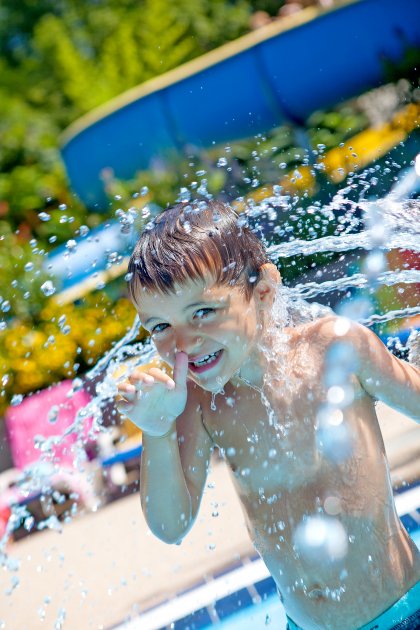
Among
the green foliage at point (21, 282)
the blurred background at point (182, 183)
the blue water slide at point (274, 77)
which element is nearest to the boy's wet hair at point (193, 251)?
the blurred background at point (182, 183)

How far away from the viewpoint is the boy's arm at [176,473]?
1.55 meters

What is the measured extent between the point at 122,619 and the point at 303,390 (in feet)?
4.91

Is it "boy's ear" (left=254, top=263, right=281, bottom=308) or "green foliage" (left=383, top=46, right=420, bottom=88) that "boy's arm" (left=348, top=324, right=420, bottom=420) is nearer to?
"boy's ear" (left=254, top=263, right=281, bottom=308)

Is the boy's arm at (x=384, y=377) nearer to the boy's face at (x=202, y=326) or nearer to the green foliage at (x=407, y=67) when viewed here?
the boy's face at (x=202, y=326)

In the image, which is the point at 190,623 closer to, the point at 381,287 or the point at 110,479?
the point at 110,479

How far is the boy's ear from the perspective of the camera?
161cm

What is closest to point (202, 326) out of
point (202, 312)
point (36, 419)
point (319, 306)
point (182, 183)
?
point (202, 312)

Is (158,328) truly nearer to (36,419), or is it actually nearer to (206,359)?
(206,359)

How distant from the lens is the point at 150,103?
596 centimetres

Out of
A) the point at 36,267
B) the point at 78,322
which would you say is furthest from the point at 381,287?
the point at 36,267

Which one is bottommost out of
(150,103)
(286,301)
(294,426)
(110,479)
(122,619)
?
(110,479)

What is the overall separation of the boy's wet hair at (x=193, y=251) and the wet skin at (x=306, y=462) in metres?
0.07

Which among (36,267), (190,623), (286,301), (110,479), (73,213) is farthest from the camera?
(73,213)

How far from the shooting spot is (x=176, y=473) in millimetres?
1553
